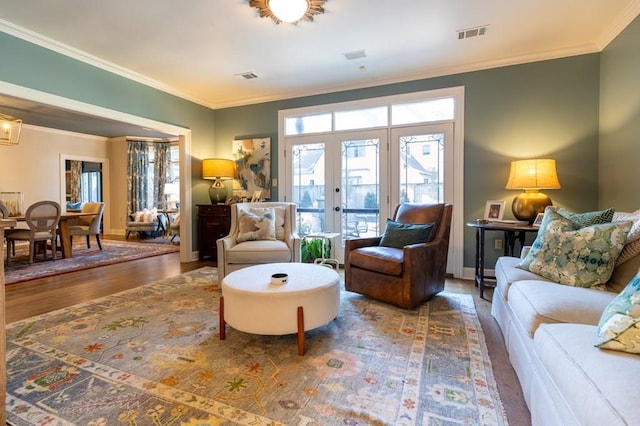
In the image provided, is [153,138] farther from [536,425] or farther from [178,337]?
[536,425]

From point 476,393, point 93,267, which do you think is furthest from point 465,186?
point 93,267

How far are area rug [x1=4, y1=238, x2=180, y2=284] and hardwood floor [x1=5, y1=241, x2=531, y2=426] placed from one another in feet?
0.78

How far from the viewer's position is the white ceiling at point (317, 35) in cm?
265

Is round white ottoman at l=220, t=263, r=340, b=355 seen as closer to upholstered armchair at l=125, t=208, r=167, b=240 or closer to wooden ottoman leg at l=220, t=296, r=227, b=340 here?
wooden ottoman leg at l=220, t=296, r=227, b=340

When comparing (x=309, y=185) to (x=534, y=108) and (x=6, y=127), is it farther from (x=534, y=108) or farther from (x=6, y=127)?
(x=6, y=127)

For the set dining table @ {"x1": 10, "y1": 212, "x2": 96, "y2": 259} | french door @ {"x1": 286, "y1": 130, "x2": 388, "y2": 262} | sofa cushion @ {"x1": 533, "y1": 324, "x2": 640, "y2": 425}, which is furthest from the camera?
dining table @ {"x1": 10, "y1": 212, "x2": 96, "y2": 259}

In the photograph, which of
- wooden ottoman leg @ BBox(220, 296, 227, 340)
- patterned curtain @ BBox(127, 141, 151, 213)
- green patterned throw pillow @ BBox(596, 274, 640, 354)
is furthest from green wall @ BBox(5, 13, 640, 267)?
patterned curtain @ BBox(127, 141, 151, 213)

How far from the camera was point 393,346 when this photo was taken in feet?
6.78

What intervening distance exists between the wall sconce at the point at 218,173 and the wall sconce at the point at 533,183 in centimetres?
374

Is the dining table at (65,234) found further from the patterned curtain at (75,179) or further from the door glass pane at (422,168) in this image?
the door glass pane at (422,168)

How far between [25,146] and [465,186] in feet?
27.5

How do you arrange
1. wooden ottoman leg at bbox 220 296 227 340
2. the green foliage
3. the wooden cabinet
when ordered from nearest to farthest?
wooden ottoman leg at bbox 220 296 227 340 < the green foliage < the wooden cabinet

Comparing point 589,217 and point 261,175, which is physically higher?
point 261,175

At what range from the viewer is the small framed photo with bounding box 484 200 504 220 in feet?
11.3
